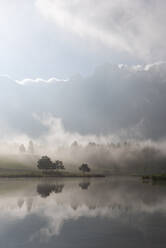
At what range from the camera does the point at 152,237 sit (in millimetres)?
28766

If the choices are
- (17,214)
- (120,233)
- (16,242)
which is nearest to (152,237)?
(120,233)

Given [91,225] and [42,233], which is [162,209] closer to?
[91,225]

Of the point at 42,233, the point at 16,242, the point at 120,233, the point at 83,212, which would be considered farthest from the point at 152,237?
the point at 83,212

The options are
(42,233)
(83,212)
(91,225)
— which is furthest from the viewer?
(83,212)

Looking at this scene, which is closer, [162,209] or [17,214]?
[17,214]

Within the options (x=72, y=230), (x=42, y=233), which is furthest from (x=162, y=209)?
(x=42, y=233)

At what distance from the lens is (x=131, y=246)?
82.8 feet

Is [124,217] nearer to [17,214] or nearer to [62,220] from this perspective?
[62,220]

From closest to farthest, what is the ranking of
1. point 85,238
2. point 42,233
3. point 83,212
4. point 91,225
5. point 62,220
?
point 85,238
point 42,233
point 91,225
point 62,220
point 83,212

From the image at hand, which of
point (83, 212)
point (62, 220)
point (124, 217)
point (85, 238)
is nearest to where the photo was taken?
point (85, 238)

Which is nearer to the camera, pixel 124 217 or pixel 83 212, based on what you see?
pixel 124 217

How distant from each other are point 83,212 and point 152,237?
52.9ft

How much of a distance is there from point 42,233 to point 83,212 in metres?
14.5

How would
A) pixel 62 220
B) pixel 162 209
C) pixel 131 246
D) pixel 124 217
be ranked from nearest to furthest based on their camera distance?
1. pixel 131 246
2. pixel 62 220
3. pixel 124 217
4. pixel 162 209
